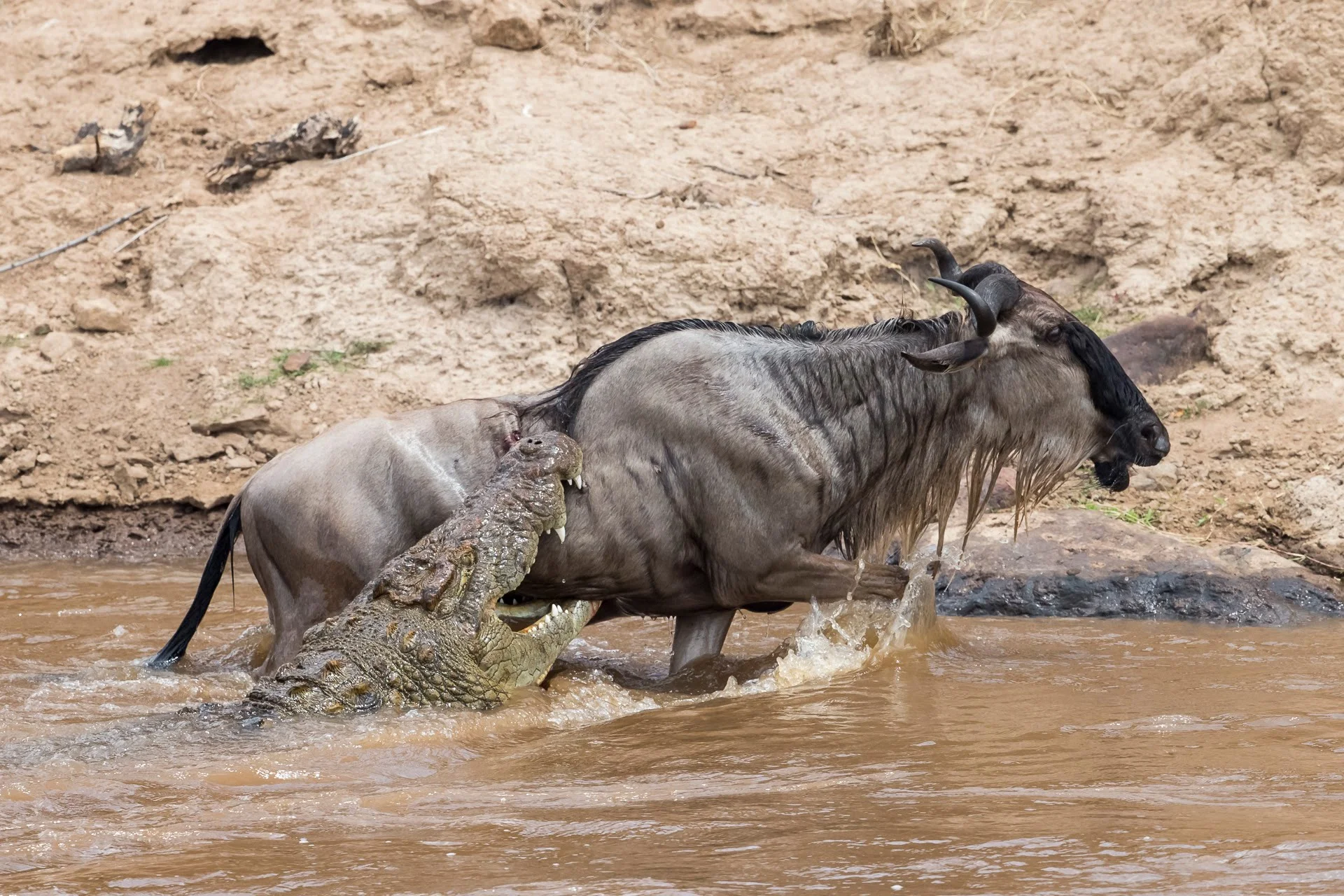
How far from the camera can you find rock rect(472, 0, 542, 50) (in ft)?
36.2

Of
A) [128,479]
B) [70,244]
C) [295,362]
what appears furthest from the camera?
[70,244]

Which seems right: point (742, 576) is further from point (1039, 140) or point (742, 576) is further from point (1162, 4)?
point (1162, 4)

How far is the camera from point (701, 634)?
5.73 metres

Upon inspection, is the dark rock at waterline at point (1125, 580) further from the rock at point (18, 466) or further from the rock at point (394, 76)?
the rock at point (394, 76)

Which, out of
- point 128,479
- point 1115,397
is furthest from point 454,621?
point 128,479

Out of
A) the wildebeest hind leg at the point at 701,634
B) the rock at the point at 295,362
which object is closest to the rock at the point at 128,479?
the rock at the point at 295,362

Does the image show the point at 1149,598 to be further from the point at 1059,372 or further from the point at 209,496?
the point at 209,496

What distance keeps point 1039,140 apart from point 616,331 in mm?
3071

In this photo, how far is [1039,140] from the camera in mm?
9945

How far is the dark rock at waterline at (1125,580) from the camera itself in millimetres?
6582

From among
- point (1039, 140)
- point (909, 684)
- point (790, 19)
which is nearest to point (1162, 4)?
point (1039, 140)

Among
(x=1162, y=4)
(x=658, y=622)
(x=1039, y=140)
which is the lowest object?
(x=658, y=622)

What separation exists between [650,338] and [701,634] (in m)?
1.11

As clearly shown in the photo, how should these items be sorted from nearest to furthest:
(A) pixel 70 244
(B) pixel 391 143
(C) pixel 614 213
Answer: (C) pixel 614 213, (A) pixel 70 244, (B) pixel 391 143
